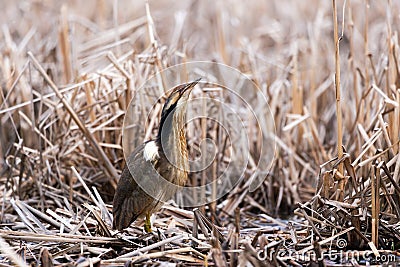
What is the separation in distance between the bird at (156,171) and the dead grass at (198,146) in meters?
0.11

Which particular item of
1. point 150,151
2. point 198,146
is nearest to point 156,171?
point 150,151

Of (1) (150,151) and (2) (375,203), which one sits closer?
(2) (375,203)

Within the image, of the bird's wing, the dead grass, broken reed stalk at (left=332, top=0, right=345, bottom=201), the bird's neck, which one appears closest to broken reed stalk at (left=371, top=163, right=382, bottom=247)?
the dead grass

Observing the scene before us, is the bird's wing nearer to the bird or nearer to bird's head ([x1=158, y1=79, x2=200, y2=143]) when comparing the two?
the bird

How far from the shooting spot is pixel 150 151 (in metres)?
2.35

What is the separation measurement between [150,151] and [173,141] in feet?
0.31

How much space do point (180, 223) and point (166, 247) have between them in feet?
1.57

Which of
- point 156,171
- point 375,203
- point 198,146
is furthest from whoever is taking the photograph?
point 198,146

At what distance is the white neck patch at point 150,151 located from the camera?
91.7 inches

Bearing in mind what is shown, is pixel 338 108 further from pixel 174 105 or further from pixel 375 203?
pixel 174 105

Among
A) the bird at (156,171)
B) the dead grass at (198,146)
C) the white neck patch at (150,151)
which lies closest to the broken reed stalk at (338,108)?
the dead grass at (198,146)

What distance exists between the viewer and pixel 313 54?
163 inches

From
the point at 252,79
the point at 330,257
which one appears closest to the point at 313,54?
the point at 252,79

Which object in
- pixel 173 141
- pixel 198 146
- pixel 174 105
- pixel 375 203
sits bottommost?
pixel 375 203
